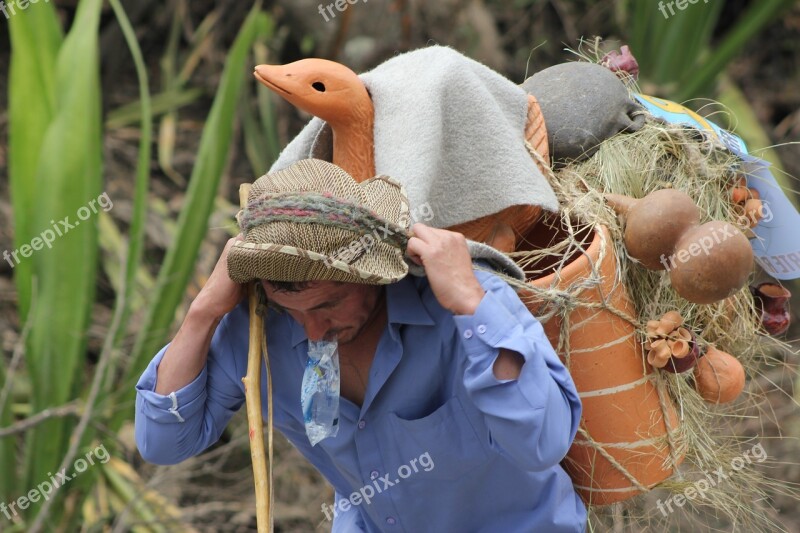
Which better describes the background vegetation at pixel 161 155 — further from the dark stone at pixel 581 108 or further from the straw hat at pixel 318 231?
the straw hat at pixel 318 231

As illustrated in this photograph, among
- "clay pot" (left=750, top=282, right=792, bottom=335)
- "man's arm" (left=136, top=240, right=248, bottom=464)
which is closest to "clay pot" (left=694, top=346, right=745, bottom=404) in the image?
"clay pot" (left=750, top=282, right=792, bottom=335)

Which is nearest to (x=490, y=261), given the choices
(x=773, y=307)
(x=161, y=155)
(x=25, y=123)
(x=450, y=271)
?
(x=450, y=271)

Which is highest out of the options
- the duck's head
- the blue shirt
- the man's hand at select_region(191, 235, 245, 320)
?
the duck's head

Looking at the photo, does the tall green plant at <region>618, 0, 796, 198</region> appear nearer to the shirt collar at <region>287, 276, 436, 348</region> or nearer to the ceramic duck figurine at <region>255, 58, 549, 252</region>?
the ceramic duck figurine at <region>255, 58, 549, 252</region>

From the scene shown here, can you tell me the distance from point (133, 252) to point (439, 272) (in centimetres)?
178

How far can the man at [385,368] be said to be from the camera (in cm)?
144

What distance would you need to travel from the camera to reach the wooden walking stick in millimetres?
1604

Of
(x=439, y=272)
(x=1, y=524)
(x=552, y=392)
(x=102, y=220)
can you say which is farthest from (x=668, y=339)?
(x=102, y=220)

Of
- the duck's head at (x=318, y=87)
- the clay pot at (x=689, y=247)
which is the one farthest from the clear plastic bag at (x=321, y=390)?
the clay pot at (x=689, y=247)

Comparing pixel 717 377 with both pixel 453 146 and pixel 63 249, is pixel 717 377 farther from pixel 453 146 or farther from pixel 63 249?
pixel 63 249

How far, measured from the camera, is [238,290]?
1.63 m

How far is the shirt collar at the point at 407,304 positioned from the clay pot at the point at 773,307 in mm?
796

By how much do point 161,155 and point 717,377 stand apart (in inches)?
113

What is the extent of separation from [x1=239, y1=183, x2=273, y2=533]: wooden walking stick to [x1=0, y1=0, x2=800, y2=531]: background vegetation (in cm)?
29
